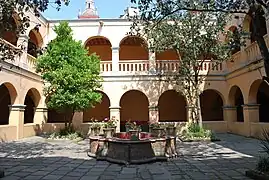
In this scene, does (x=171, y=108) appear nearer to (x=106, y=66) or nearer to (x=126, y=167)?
(x=106, y=66)

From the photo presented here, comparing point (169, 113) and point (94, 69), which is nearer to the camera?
point (94, 69)

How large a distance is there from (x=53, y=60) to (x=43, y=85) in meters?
3.89

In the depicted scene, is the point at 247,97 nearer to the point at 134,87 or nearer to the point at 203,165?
the point at 134,87

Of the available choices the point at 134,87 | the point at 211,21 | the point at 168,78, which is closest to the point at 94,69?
the point at 134,87

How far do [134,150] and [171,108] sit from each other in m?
13.8

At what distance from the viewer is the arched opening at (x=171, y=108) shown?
2147cm

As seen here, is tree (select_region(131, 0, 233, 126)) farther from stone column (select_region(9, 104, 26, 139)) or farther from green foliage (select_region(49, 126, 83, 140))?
stone column (select_region(9, 104, 26, 139))

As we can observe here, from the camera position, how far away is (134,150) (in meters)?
7.99

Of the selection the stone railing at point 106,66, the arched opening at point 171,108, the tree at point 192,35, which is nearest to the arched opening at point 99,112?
the stone railing at point 106,66

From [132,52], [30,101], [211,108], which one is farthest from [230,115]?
[30,101]

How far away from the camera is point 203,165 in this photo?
7766mm

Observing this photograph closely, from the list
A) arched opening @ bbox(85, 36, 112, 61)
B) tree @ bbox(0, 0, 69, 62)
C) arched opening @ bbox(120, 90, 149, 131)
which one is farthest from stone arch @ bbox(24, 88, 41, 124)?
tree @ bbox(0, 0, 69, 62)

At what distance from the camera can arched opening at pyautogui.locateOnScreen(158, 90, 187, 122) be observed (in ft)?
70.4

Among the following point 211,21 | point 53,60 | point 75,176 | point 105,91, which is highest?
point 211,21
